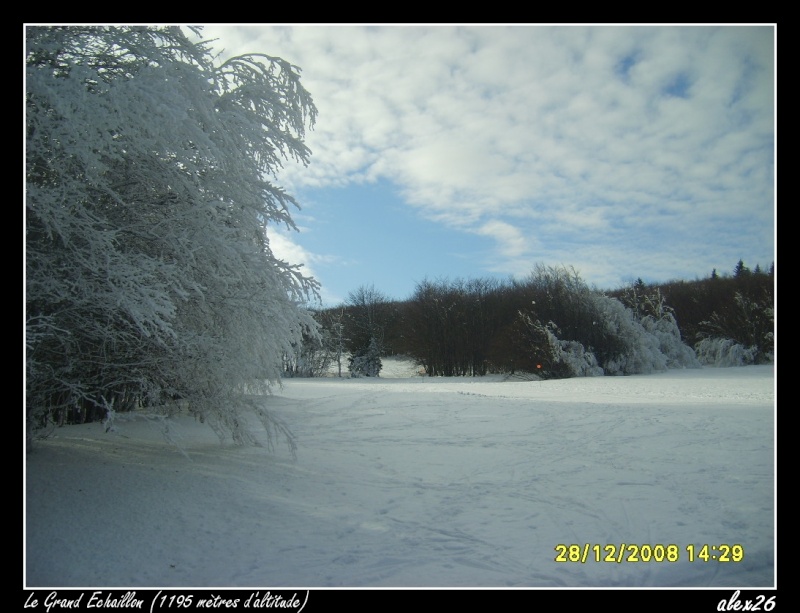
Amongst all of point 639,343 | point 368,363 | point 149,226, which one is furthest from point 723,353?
point 149,226

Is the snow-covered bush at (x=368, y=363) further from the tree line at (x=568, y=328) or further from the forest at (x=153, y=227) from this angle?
the forest at (x=153, y=227)

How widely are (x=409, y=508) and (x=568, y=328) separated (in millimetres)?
25172

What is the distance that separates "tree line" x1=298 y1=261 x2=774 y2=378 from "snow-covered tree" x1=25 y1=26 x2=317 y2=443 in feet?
61.5

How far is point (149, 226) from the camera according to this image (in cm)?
620

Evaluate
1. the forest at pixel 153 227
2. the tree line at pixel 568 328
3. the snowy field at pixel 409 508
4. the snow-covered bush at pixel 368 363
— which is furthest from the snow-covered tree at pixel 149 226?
the snow-covered bush at pixel 368 363

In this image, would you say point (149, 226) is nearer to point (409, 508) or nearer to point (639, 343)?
point (409, 508)

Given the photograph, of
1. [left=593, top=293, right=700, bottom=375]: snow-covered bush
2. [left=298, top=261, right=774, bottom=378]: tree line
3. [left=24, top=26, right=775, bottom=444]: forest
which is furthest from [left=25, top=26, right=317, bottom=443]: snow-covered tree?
[left=593, top=293, right=700, bottom=375]: snow-covered bush

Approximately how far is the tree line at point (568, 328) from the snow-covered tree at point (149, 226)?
1876 centimetres

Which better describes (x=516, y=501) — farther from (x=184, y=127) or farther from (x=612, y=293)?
(x=612, y=293)

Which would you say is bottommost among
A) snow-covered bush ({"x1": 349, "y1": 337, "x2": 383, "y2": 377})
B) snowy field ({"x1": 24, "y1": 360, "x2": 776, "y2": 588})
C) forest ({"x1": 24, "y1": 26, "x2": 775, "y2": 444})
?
snow-covered bush ({"x1": 349, "y1": 337, "x2": 383, "y2": 377})

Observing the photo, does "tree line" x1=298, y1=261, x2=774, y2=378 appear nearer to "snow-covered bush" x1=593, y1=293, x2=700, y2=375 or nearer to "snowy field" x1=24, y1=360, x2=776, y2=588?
"snow-covered bush" x1=593, y1=293, x2=700, y2=375

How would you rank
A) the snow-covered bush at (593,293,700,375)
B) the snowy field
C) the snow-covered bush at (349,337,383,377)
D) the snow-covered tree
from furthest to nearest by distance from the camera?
the snow-covered bush at (349,337,383,377) < the snow-covered bush at (593,293,700,375) < the snow-covered tree < the snowy field

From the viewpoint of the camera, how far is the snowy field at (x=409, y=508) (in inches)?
179

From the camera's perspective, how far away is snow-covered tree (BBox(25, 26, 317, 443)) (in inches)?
200
